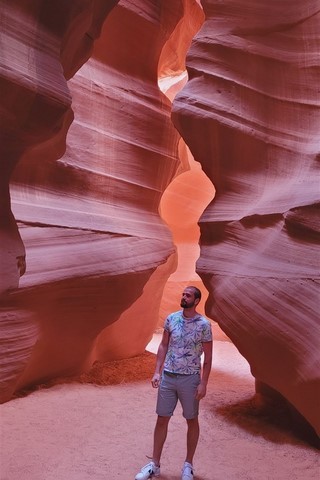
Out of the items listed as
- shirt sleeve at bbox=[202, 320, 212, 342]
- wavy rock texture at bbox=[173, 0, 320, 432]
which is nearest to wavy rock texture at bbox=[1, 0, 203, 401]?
wavy rock texture at bbox=[173, 0, 320, 432]

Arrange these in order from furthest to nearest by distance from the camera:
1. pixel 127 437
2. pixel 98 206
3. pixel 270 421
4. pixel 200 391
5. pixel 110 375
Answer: pixel 110 375 → pixel 98 206 → pixel 270 421 → pixel 127 437 → pixel 200 391

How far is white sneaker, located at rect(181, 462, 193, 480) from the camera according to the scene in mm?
3180

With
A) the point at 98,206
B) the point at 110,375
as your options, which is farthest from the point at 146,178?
the point at 110,375

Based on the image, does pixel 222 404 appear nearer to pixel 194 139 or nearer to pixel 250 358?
pixel 250 358

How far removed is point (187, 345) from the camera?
10.4ft

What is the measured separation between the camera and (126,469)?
3.43 meters

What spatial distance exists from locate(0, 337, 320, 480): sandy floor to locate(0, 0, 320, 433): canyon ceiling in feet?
1.07

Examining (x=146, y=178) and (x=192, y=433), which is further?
(x=146, y=178)

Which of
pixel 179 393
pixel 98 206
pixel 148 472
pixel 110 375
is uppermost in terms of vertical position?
pixel 98 206

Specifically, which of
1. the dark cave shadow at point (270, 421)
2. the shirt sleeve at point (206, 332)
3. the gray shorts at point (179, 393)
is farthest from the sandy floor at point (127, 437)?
the shirt sleeve at point (206, 332)

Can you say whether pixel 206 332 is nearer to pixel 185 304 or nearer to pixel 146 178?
pixel 185 304

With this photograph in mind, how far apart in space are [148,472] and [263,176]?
2.83m

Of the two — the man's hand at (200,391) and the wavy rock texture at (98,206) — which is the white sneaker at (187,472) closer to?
the man's hand at (200,391)

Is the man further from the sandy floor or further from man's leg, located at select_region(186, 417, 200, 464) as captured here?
the sandy floor
